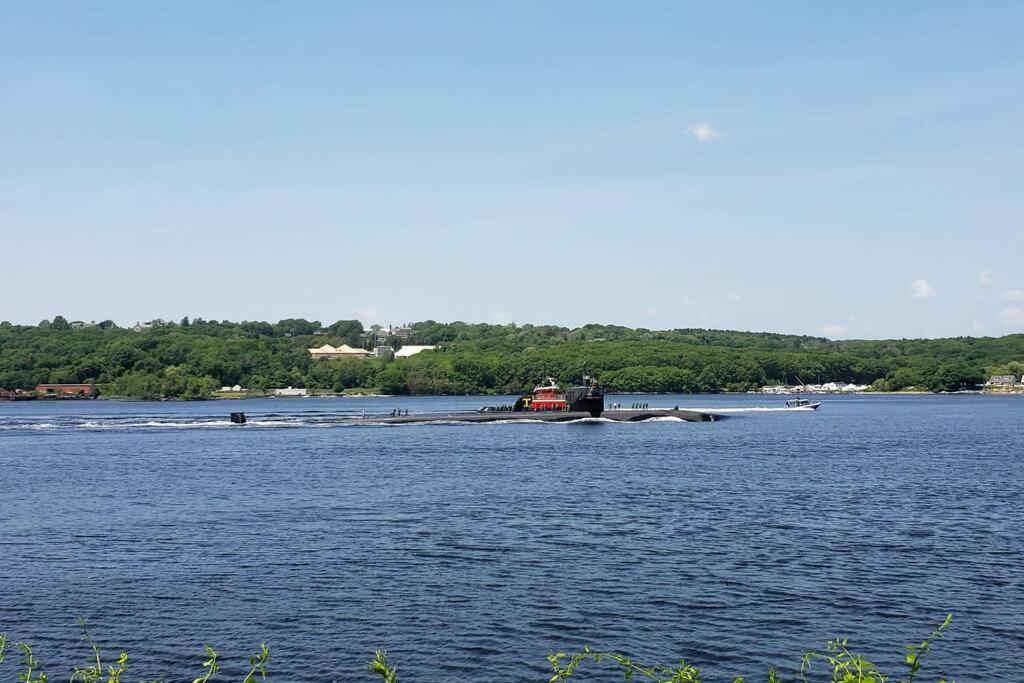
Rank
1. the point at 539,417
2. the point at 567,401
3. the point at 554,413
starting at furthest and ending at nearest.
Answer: the point at 567,401
the point at 554,413
the point at 539,417

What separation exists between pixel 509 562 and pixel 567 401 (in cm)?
→ 9494

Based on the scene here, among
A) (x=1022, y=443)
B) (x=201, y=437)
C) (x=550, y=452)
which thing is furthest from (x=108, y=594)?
(x=1022, y=443)

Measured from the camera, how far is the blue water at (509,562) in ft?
88.7

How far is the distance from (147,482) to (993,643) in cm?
5056

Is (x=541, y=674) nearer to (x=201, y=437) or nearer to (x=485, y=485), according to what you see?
(x=485, y=485)

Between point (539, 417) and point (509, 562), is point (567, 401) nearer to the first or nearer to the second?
point (539, 417)

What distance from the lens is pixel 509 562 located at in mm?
36812

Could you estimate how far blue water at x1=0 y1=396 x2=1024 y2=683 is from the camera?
2705 cm

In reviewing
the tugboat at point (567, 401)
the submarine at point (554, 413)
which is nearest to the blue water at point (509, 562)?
the tugboat at point (567, 401)

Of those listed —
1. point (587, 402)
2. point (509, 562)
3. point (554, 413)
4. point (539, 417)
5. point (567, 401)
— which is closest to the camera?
point (509, 562)

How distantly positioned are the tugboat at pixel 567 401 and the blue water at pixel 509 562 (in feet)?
164

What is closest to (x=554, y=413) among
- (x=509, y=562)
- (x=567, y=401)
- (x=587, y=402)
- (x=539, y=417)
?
(x=539, y=417)

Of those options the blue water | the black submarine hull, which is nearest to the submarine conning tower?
the black submarine hull

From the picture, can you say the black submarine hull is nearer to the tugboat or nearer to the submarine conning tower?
the submarine conning tower
